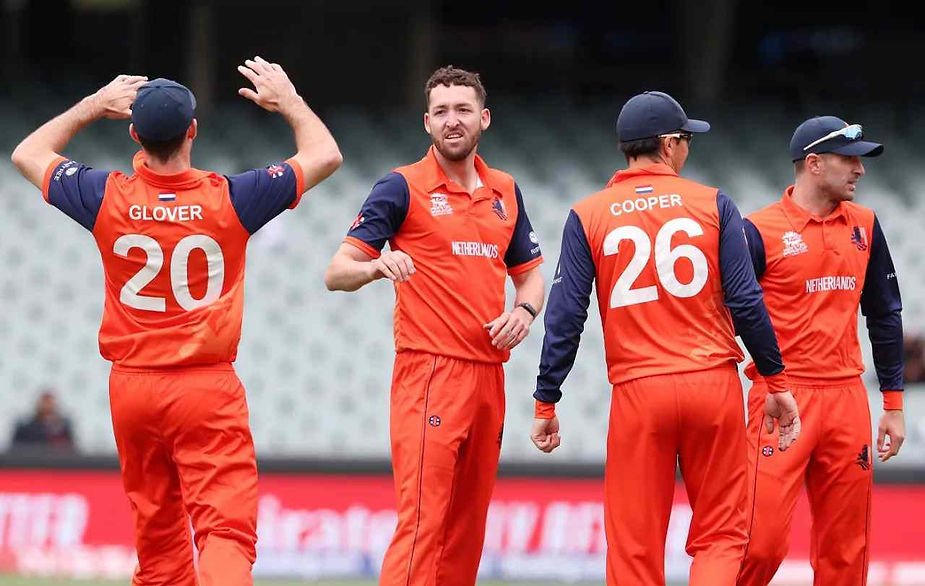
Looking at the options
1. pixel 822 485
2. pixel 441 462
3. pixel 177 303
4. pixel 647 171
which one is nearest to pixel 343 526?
pixel 441 462

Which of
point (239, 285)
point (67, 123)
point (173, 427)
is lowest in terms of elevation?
point (173, 427)

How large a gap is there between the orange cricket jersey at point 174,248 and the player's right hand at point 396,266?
1.58 feet

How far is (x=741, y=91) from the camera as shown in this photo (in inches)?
694

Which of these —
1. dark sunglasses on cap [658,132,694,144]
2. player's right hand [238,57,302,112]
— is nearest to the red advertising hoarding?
dark sunglasses on cap [658,132,694,144]

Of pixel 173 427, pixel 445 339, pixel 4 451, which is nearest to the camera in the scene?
pixel 173 427

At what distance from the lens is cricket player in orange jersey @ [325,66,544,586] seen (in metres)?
6.59

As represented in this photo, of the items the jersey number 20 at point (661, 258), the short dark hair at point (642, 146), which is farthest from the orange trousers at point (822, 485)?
the short dark hair at point (642, 146)

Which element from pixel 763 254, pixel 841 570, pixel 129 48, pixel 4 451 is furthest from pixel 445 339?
pixel 129 48

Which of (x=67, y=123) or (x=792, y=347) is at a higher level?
(x=67, y=123)

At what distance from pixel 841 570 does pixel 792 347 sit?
3.37 feet

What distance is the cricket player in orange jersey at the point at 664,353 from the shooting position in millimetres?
6379

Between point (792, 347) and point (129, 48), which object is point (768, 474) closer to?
point (792, 347)

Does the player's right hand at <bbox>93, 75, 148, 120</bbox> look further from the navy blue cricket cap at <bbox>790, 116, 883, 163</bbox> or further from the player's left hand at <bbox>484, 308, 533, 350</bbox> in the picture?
the navy blue cricket cap at <bbox>790, 116, 883, 163</bbox>

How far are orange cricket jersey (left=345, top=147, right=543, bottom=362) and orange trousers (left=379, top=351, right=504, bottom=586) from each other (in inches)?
4.2
